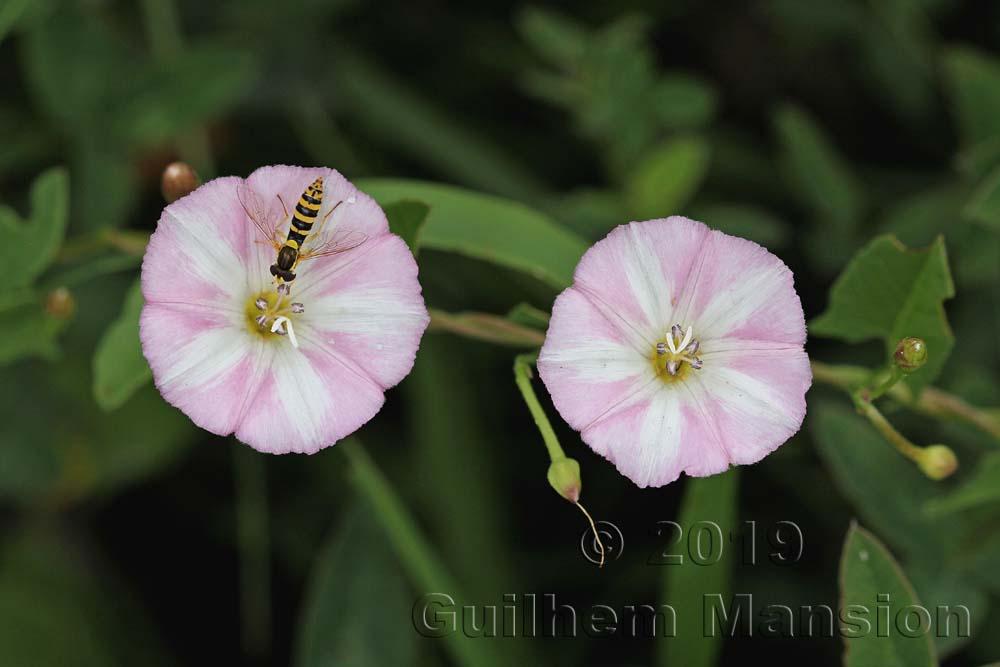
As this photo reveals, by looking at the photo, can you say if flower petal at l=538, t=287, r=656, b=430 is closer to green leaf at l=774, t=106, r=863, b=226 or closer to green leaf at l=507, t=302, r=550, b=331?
green leaf at l=507, t=302, r=550, b=331

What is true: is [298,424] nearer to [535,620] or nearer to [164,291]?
[164,291]

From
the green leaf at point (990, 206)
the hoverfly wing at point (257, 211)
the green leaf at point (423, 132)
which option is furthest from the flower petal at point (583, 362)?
the green leaf at point (423, 132)

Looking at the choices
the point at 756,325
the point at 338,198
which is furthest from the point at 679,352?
the point at 338,198

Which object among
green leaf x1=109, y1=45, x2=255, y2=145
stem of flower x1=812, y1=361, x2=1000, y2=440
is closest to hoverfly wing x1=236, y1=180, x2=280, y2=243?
stem of flower x1=812, y1=361, x2=1000, y2=440

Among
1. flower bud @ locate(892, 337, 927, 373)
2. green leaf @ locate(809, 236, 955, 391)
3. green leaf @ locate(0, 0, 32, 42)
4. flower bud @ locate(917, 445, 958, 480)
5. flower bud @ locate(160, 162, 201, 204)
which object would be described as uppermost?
green leaf @ locate(0, 0, 32, 42)

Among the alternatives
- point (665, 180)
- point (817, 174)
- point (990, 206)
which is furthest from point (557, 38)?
point (990, 206)

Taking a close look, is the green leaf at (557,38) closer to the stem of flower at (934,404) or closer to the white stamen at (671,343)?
the stem of flower at (934,404)
